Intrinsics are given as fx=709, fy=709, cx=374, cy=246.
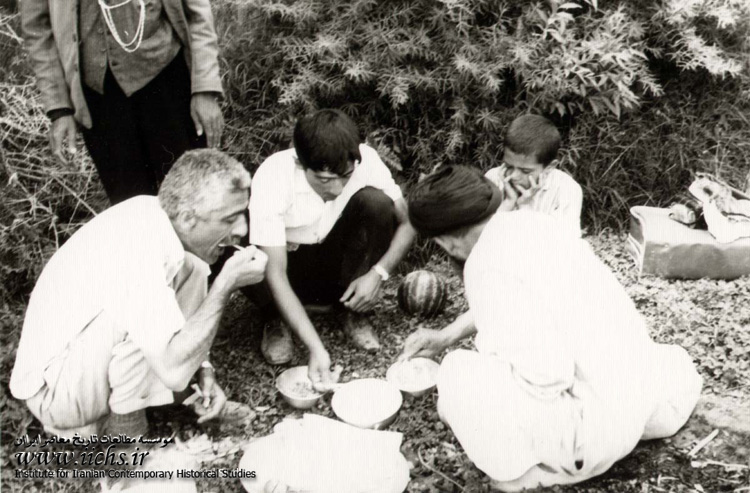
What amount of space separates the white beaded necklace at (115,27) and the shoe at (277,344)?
1626mm

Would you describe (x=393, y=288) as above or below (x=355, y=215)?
below

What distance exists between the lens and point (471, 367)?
2.66 meters

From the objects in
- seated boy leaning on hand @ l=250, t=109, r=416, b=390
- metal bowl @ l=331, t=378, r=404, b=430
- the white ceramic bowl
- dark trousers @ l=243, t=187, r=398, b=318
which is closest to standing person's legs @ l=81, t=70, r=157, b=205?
seated boy leaning on hand @ l=250, t=109, r=416, b=390

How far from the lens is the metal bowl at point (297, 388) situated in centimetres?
338

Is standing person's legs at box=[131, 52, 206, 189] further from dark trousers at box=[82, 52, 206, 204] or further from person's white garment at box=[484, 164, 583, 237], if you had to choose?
person's white garment at box=[484, 164, 583, 237]

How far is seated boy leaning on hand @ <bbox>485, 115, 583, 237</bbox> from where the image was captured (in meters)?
3.90

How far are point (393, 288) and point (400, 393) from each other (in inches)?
52.6

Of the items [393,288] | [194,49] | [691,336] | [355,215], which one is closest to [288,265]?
[355,215]

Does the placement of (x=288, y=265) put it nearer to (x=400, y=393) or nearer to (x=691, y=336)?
(x=400, y=393)

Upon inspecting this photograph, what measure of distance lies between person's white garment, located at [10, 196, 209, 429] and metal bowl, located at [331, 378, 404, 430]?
910 mm

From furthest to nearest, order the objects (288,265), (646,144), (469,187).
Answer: (646,144), (288,265), (469,187)

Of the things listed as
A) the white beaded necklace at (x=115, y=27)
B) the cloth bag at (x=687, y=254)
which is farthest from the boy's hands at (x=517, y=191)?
the white beaded necklace at (x=115, y=27)

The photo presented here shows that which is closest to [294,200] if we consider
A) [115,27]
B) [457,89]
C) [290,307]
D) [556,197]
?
[290,307]

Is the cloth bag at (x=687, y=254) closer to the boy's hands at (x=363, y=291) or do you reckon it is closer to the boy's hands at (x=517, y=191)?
the boy's hands at (x=517, y=191)
